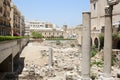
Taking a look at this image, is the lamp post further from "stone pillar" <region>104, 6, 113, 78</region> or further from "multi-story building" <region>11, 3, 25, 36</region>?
"multi-story building" <region>11, 3, 25, 36</region>

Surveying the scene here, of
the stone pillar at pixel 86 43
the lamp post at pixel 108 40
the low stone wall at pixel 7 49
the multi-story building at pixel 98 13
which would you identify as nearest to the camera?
the lamp post at pixel 108 40

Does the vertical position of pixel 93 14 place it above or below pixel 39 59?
above

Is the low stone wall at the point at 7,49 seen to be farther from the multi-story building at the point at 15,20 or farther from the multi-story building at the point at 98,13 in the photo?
the multi-story building at the point at 15,20

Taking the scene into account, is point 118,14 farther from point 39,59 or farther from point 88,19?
point 88,19

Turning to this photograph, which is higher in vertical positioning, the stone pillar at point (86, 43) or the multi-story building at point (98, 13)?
the multi-story building at point (98, 13)

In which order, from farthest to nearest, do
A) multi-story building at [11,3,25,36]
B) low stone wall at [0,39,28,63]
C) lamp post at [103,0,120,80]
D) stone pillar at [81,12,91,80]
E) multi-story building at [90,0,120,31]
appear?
multi-story building at [11,3,25,36], multi-story building at [90,0,120,31], low stone wall at [0,39,28,63], stone pillar at [81,12,91,80], lamp post at [103,0,120,80]

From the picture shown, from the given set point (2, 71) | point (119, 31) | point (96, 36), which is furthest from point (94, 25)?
point (2, 71)

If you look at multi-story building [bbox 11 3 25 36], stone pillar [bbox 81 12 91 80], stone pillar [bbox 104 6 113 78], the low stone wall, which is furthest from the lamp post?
multi-story building [bbox 11 3 25 36]

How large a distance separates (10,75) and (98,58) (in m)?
15.6

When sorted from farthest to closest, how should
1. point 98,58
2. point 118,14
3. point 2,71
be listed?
point 118,14
point 98,58
point 2,71

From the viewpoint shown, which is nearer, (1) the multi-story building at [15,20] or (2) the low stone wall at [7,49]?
(2) the low stone wall at [7,49]

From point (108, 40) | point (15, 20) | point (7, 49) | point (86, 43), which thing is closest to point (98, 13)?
point (15, 20)

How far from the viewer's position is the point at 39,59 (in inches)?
1713

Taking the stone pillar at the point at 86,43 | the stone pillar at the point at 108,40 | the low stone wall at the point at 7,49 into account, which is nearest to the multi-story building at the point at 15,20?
the low stone wall at the point at 7,49
